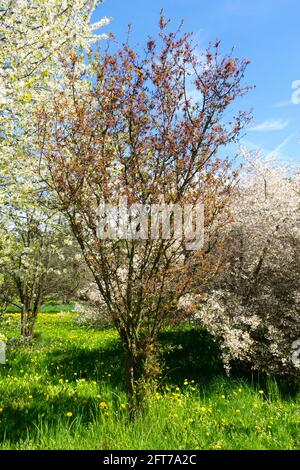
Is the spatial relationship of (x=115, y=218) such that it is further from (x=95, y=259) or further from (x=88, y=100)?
(x=88, y=100)

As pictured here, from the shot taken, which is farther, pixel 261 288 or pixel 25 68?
pixel 261 288

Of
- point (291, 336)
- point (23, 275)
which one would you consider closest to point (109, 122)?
point (291, 336)

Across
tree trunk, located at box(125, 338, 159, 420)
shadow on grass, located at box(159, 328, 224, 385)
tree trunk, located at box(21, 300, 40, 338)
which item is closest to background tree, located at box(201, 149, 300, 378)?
shadow on grass, located at box(159, 328, 224, 385)

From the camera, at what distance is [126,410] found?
5.53m

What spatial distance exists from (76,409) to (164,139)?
12.7 feet

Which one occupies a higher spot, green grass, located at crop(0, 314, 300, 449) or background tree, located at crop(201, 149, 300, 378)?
background tree, located at crop(201, 149, 300, 378)

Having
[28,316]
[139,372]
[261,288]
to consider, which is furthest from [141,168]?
[28,316]

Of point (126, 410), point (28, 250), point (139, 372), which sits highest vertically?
point (28, 250)

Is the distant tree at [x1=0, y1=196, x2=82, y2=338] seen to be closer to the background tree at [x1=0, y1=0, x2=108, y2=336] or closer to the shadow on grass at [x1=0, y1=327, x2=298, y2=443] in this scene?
the background tree at [x1=0, y1=0, x2=108, y2=336]

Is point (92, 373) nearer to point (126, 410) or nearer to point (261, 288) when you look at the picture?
point (126, 410)

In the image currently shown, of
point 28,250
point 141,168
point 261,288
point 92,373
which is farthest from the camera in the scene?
point 28,250

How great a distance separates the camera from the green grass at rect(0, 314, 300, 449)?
475 cm

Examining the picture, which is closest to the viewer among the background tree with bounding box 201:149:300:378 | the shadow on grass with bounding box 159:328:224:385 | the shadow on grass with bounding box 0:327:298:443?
the shadow on grass with bounding box 0:327:298:443

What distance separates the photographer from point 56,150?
5.48 meters
